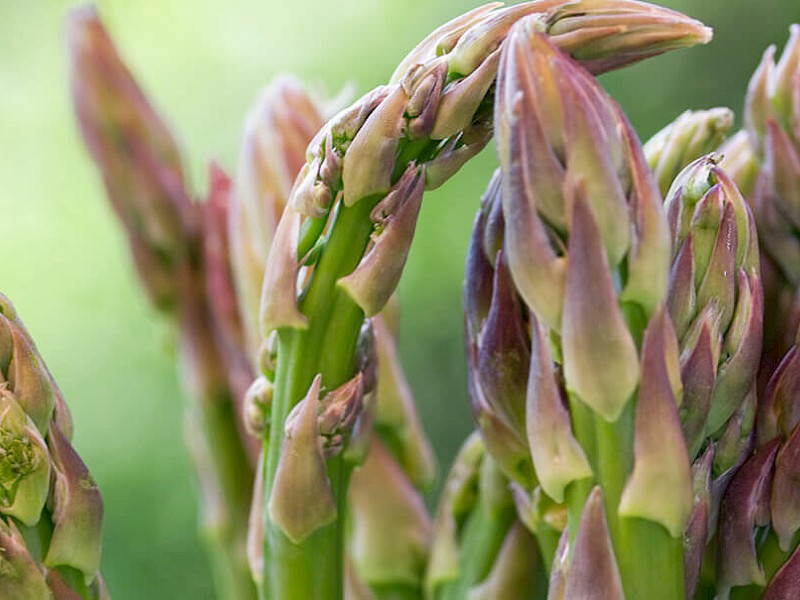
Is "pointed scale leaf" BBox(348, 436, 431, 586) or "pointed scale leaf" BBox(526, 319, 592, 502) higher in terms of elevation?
"pointed scale leaf" BBox(526, 319, 592, 502)

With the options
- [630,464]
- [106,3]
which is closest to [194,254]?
[630,464]

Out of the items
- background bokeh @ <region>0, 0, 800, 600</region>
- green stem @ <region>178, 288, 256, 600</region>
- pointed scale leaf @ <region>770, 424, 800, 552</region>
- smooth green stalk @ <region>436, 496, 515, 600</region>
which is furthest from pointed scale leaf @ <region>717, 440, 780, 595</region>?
background bokeh @ <region>0, 0, 800, 600</region>

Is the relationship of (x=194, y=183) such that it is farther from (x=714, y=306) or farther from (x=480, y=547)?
(x=714, y=306)

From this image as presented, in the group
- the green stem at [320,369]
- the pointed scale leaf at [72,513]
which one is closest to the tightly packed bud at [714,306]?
the green stem at [320,369]

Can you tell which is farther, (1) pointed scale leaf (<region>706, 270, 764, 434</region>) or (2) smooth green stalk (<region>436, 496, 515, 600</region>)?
(2) smooth green stalk (<region>436, 496, 515, 600</region>)

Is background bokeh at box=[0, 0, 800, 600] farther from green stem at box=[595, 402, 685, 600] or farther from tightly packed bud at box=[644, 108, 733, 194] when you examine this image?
green stem at box=[595, 402, 685, 600]

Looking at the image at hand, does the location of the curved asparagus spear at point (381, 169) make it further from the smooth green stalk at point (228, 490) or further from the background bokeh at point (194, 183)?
the background bokeh at point (194, 183)
